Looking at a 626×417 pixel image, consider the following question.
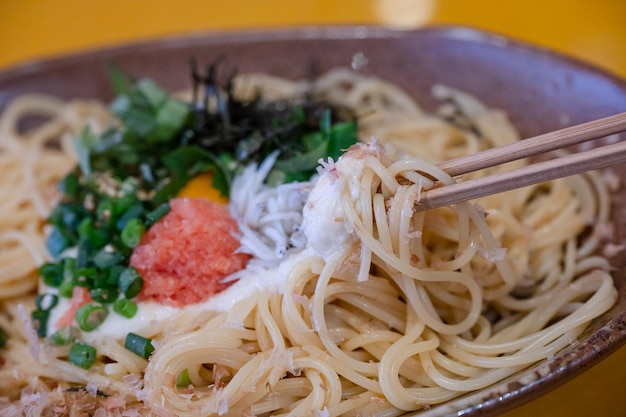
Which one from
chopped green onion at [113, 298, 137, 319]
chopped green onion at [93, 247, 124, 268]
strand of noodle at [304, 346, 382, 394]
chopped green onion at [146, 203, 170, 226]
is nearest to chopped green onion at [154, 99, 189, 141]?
chopped green onion at [146, 203, 170, 226]

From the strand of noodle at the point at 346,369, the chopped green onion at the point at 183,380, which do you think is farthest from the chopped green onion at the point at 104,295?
the strand of noodle at the point at 346,369

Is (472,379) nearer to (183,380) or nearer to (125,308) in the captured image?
(183,380)

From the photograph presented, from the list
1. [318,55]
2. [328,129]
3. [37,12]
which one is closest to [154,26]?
[37,12]

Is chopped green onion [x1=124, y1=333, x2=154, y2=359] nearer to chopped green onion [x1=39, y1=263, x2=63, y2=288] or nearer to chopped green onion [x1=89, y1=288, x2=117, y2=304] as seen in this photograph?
chopped green onion [x1=89, y1=288, x2=117, y2=304]

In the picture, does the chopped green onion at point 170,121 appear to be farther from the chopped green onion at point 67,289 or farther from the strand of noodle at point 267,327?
the strand of noodle at point 267,327

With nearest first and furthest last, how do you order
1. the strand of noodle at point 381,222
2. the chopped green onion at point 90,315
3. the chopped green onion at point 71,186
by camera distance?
the strand of noodle at point 381,222, the chopped green onion at point 90,315, the chopped green onion at point 71,186

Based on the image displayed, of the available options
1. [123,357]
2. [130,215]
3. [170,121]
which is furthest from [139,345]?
[170,121]
